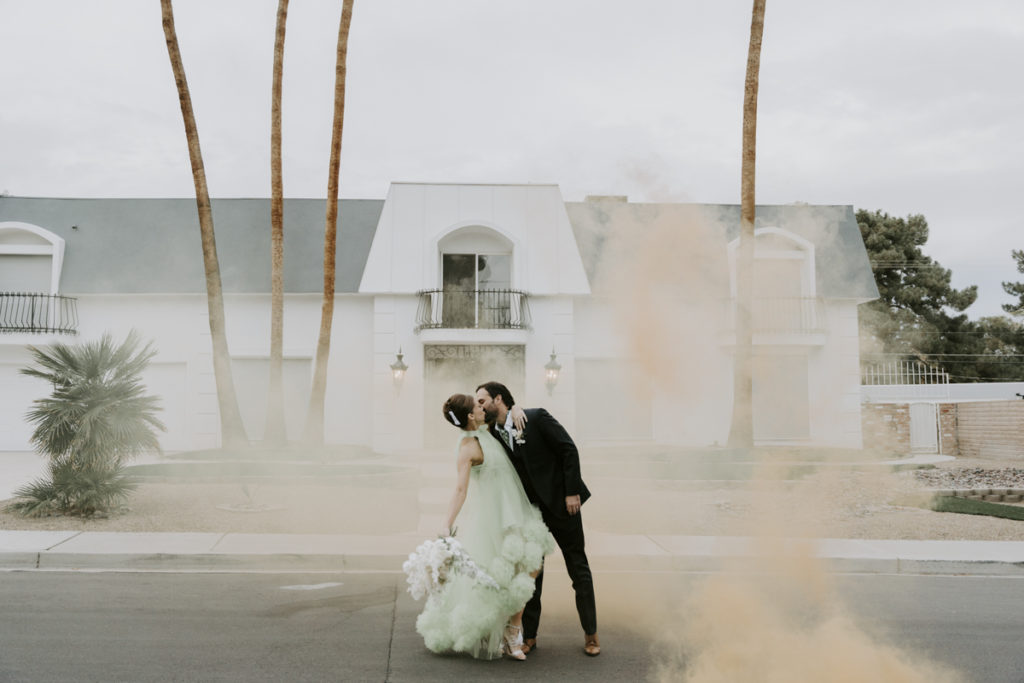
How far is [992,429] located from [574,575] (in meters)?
20.5

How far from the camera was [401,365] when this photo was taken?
63.8ft

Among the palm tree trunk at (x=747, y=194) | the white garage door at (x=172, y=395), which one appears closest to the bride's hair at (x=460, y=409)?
the palm tree trunk at (x=747, y=194)

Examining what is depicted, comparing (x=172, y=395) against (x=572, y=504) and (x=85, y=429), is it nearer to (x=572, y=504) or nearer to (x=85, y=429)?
(x=85, y=429)

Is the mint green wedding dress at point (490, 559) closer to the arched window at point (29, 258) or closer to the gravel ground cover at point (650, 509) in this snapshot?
the gravel ground cover at point (650, 509)

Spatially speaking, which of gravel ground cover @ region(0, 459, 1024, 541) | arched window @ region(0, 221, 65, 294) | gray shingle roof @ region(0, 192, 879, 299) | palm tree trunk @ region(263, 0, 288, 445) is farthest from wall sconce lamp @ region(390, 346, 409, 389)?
arched window @ region(0, 221, 65, 294)

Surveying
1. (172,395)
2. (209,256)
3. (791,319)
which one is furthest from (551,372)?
(172,395)

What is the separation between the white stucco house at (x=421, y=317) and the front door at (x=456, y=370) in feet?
0.16

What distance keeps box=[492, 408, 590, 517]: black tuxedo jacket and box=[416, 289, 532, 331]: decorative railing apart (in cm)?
1491

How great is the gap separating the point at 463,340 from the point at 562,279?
3.23 metres

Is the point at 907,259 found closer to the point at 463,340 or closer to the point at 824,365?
the point at 824,365

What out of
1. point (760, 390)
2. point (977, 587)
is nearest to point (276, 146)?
point (760, 390)

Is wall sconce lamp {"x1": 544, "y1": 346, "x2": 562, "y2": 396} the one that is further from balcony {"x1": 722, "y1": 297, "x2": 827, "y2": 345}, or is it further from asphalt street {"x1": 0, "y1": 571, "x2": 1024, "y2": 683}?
asphalt street {"x1": 0, "y1": 571, "x2": 1024, "y2": 683}

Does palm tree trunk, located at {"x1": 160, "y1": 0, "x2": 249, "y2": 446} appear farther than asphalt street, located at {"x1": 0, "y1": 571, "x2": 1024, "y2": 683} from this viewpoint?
Yes

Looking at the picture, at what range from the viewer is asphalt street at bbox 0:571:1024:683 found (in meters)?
4.46
